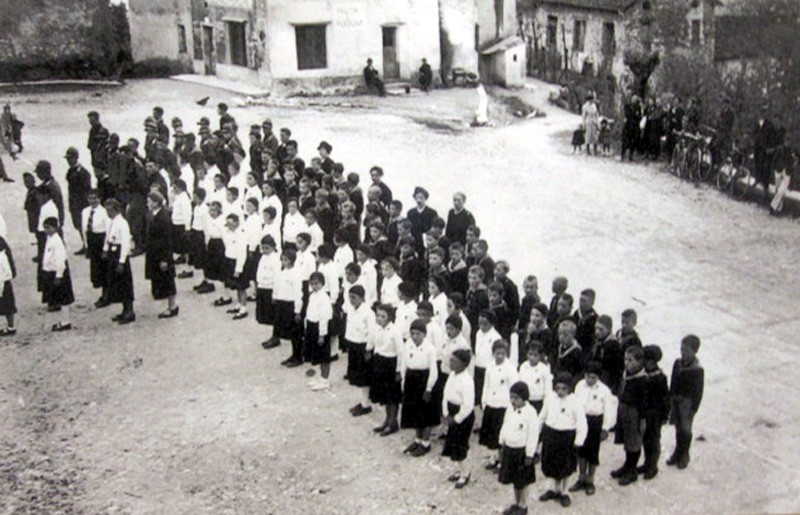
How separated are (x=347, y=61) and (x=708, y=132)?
13313mm

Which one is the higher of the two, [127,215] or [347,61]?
[347,61]

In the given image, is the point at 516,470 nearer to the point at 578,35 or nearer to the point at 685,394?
the point at 685,394

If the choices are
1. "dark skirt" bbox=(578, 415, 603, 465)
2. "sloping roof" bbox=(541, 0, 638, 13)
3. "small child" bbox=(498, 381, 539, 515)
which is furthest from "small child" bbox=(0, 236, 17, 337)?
"sloping roof" bbox=(541, 0, 638, 13)

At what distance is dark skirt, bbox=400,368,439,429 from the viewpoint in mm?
7953

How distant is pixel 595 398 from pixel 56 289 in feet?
21.7

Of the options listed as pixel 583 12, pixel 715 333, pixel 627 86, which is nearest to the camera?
pixel 715 333

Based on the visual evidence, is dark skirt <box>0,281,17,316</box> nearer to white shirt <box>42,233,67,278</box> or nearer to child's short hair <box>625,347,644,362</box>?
white shirt <box>42,233,67,278</box>

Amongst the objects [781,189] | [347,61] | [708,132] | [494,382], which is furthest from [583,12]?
[494,382]

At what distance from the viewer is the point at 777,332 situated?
10.6m

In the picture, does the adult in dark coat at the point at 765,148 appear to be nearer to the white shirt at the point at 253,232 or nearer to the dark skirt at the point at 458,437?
the white shirt at the point at 253,232

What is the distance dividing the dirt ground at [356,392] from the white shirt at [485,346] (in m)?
0.84

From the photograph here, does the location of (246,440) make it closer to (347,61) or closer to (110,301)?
(110,301)

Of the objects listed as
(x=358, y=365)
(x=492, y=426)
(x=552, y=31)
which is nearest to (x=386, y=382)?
(x=358, y=365)

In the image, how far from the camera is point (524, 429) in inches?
272
